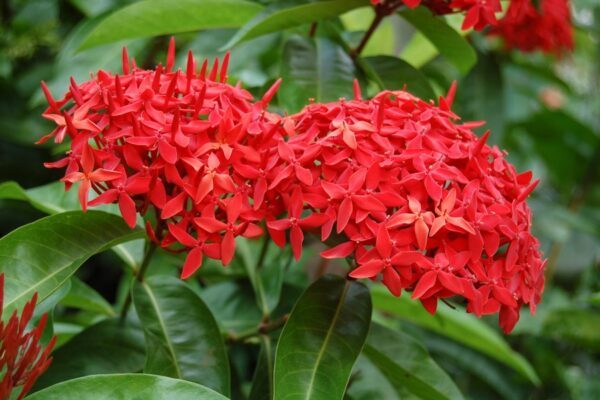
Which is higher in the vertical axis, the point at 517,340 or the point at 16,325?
the point at 16,325

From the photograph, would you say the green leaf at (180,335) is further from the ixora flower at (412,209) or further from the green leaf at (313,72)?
the green leaf at (313,72)

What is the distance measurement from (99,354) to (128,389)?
0.34 m

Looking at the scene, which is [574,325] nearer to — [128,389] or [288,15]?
[288,15]

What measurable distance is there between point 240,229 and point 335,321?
17 cm

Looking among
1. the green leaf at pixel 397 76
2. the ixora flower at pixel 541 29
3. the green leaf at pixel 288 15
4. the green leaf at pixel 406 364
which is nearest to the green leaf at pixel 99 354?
the green leaf at pixel 406 364

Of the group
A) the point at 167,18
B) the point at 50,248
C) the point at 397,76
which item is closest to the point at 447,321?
the point at 397,76

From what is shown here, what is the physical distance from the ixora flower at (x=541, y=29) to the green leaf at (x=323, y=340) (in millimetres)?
1176

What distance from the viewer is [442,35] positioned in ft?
4.32

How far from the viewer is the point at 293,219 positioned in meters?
0.92

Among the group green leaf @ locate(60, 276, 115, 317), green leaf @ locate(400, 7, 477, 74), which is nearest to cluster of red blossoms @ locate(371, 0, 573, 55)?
green leaf @ locate(400, 7, 477, 74)

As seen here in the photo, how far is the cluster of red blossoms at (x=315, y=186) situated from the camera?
0.88 metres

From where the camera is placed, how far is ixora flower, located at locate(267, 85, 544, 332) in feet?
2.89

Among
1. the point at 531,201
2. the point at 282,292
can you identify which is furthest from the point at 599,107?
Answer: the point at 282,292

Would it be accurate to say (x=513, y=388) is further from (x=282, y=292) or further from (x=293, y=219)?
(x=293, y=219)
